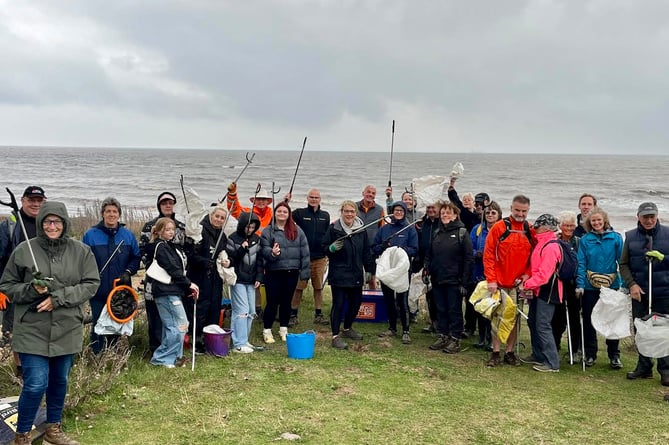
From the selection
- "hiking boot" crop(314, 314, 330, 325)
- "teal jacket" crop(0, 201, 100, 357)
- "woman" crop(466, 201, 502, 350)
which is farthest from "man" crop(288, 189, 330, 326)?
"teal jacket" crop(0, 201, 100, 357)

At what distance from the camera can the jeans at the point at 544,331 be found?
19.4 feet

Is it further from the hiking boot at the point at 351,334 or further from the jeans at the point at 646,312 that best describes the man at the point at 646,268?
the hiking boot at the point at 351,334

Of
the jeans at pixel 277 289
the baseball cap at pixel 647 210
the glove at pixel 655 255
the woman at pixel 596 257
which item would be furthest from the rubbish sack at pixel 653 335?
the jeans at pixel 277 289

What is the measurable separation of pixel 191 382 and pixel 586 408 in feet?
11.5

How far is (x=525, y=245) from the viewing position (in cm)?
Result: 590

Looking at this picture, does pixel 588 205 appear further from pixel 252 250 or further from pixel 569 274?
pixel 252 250

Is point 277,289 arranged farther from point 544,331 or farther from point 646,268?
point 646,268

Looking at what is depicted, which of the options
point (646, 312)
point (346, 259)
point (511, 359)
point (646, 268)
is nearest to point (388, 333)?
point (346, 259)

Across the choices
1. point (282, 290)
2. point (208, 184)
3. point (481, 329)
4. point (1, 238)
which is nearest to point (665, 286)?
point (481, 329)

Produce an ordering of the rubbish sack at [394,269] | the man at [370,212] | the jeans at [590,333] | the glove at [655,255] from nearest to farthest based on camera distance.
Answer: the glove at [655,255] < the jeans at [590,333] < the rubbish sack at [394,269] < the man at [370,212]

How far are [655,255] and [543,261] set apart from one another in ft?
3.32

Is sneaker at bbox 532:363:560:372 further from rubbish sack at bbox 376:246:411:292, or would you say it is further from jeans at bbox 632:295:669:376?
rubbish sack at bbox 376:246:411:292

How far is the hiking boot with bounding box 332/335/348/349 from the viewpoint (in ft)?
21.4

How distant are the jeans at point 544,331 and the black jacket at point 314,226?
2.92 meters
